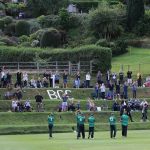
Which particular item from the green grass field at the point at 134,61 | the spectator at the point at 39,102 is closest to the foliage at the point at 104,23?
the green grass field at the point at 134,61

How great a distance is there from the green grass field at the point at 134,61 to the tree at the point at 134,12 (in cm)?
577

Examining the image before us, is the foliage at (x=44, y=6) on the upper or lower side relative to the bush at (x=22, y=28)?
upper

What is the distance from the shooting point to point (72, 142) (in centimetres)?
4303

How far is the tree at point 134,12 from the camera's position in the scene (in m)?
94.9

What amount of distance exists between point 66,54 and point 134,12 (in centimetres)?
2221

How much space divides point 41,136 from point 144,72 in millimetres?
29246

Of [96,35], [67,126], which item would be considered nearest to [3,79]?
[67,126]

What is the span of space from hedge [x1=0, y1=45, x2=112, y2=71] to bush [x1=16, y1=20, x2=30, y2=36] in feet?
55.5

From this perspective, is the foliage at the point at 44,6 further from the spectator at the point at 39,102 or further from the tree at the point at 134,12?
the spectator at the point at 39,102

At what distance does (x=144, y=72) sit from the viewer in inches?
3004

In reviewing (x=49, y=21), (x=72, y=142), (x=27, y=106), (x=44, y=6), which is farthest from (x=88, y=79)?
(x=44, y=6)

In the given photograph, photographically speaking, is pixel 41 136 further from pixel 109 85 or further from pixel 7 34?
pixel 7 34

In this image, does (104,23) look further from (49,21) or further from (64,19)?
(49,21)

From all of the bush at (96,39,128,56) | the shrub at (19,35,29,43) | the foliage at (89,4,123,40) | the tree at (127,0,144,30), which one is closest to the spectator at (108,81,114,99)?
the bush at (96,39,128,56)
